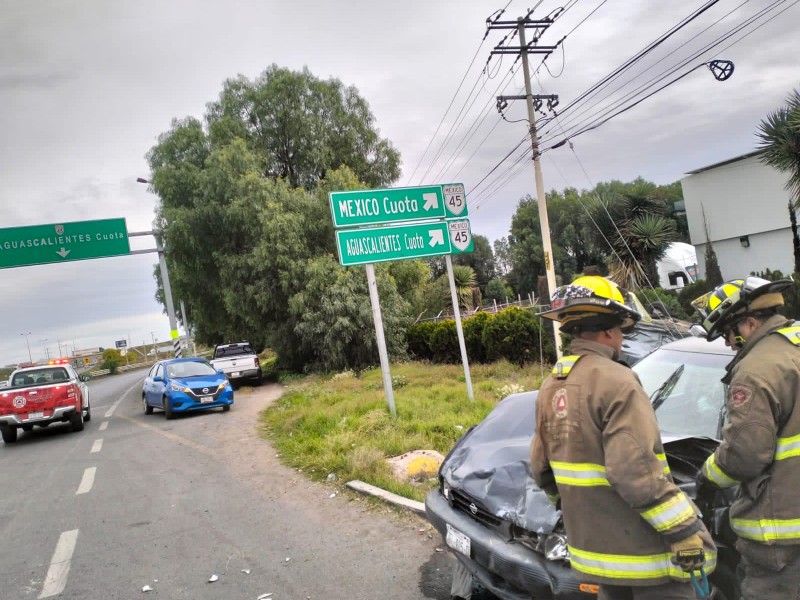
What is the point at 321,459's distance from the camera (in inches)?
305

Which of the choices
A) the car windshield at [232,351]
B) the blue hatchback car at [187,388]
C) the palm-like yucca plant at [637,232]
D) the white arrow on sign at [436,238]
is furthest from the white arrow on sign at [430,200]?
the car windshield at [232,351]

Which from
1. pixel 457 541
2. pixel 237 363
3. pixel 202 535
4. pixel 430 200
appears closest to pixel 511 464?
pixel 457 541

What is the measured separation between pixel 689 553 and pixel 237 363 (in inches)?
786

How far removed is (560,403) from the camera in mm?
2264

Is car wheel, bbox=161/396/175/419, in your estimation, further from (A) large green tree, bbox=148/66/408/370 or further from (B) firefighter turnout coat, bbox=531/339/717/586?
(B) firefighter turnout coat, bbox=531/339/717/586

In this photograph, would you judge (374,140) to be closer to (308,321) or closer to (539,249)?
(308,321)

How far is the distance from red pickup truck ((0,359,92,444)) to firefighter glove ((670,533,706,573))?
13.8m

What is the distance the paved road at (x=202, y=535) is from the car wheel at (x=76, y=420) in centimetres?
401

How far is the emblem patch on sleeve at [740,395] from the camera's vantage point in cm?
228

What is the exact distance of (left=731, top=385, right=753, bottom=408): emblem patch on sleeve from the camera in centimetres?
228

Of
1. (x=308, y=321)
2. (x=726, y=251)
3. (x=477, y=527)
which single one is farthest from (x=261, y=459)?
(x=726, y=251)

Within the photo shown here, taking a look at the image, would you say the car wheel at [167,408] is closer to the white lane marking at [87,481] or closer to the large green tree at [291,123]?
the white lane marking at [87,481]

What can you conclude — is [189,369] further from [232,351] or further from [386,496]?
[386,496]

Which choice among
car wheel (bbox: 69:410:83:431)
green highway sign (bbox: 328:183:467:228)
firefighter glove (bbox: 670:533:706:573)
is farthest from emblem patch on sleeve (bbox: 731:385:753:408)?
car wheel (bbox: 69:410:83:431)
